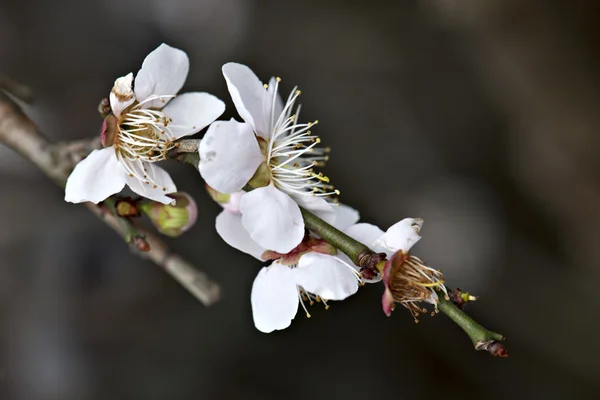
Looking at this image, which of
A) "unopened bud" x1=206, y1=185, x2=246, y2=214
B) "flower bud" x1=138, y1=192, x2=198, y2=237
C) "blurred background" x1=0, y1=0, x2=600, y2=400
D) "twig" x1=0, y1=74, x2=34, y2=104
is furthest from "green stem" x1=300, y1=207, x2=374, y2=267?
"blurred background" x1=0, y1=0, x2=600, y2=400

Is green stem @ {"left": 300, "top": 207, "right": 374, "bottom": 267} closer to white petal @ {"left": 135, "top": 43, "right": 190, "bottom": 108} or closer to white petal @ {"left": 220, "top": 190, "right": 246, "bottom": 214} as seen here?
white petal @ {"left": 220, "top": 190, "right": 246, "bottom": 214}

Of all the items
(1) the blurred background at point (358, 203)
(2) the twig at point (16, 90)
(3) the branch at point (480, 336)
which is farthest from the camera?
(1) the blurred background at point (358, 203)

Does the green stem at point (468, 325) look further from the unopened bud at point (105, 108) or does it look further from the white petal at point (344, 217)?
the unopened bud at point (105, 108)

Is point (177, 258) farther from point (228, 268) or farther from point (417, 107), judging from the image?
point (417, 107)

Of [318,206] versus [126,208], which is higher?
[318,206]

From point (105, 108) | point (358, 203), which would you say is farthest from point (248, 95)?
point (358, 203)

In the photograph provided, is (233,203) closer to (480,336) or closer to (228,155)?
(228,155)

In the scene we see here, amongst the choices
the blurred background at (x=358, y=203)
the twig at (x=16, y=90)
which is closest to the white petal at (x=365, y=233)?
the twig at (x=16, y=90)
